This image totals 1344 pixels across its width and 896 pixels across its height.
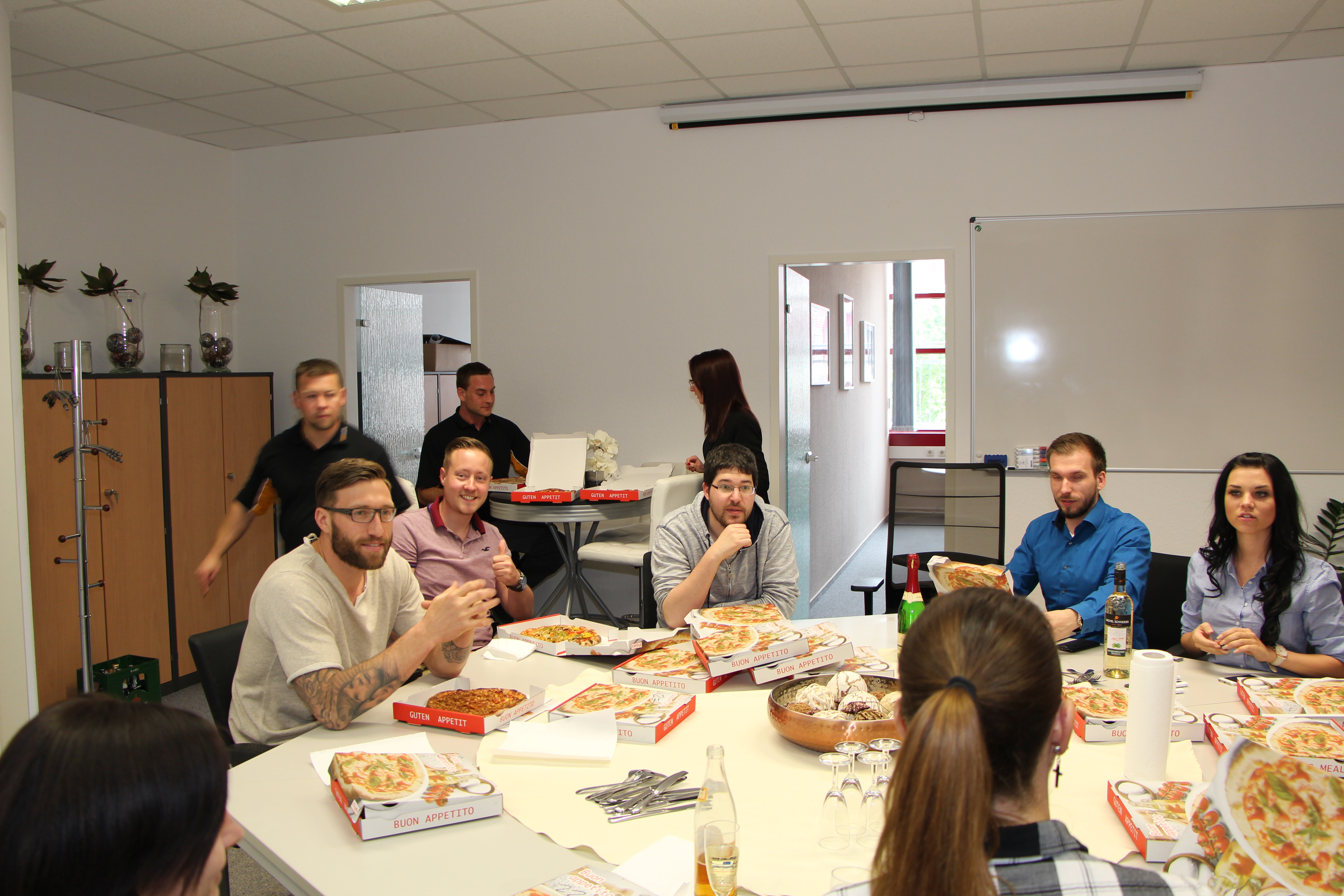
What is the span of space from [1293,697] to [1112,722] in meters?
0.43

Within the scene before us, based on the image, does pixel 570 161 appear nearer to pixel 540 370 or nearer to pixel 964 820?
pixel 540 370

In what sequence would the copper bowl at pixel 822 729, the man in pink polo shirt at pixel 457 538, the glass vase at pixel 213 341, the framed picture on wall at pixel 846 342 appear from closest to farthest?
the copper bowl at pixel 822 729 → the man in pink polo shirt at pixel 457 538 → the glass vase at pixel 213 341 → the framed picture on wall at pixel 846 342

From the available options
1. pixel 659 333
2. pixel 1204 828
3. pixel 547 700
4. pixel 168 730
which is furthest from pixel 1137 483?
pixel 168 730

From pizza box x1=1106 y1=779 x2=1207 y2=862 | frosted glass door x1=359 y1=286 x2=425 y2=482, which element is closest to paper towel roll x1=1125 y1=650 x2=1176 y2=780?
pizza box x1=1106 y1=779 x2=1207 y2=862

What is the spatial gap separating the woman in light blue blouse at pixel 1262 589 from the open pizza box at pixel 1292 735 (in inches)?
20.0

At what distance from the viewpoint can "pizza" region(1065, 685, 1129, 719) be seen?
189 centimetres

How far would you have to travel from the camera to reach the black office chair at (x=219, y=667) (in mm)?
2201

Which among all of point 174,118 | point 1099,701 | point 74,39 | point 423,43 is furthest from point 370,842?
point 174,118

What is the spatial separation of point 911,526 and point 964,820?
834 cm

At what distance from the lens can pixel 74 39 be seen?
3922 mm

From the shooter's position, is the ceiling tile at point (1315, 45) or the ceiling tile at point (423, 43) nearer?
the ceiling tile at point (423, 43)

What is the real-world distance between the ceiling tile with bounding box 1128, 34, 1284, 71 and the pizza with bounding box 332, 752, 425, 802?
4.28 metres

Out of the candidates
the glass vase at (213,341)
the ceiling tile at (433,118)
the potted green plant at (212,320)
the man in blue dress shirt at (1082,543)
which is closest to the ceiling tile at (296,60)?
the ceiling tile at (433,118)

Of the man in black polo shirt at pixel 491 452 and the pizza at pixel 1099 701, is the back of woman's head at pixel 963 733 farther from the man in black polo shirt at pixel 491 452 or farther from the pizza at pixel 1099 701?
the man in black polo shirt at pixel 491 452
